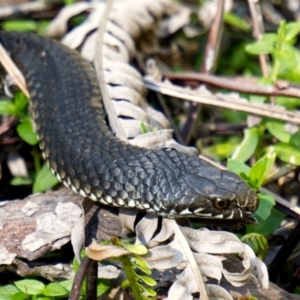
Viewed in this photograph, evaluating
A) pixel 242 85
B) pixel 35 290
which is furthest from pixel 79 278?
pixel 242 85

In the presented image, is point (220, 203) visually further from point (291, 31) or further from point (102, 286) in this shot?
point (291, 31)

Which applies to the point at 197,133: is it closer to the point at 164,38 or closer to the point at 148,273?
the point at 164,38

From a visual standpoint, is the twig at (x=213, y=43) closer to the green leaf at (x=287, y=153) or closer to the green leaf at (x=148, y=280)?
the green leaf at (x=287, y=153)

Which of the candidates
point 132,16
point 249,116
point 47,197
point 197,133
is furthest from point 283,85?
point 47,197

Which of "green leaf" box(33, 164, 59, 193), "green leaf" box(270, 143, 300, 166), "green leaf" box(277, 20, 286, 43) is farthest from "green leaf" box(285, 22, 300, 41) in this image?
"green leaf" box(33, 164, 59, 193)

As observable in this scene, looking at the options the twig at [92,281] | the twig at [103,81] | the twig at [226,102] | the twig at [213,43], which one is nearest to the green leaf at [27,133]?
the twig at [103,81]

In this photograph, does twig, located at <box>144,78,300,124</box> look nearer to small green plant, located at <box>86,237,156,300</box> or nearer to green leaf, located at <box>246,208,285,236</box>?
green leaf, located at <box>246,208,285,236</box>
